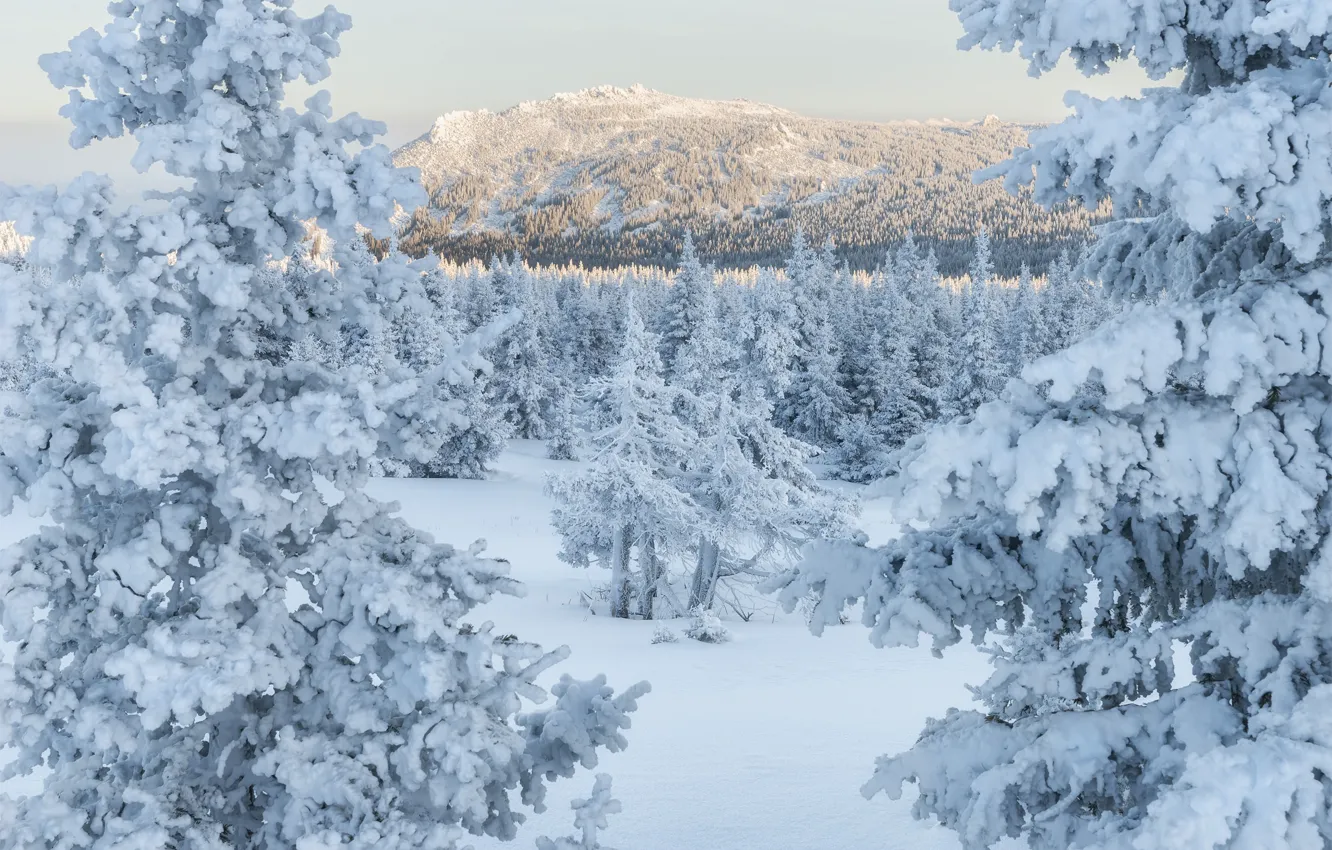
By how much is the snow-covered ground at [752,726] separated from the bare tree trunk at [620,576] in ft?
3.18

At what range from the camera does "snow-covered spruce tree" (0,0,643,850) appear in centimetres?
437

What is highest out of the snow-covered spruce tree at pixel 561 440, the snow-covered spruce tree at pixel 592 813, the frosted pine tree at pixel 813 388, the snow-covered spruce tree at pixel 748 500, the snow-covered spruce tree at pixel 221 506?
the snow-covered spruce tree at pixel 221 506

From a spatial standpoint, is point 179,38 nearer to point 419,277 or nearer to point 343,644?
point 419,277

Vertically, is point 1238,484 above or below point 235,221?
below

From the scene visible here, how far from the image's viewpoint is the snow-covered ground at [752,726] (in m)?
8.58

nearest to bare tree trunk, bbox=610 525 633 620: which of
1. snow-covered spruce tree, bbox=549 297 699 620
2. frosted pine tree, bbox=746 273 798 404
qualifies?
snow-covered spruce tree, bbox=549 297 699 620

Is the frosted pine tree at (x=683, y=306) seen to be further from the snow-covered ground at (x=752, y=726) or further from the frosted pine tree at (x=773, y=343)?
the snow-covered ground at (x=752, y=726)

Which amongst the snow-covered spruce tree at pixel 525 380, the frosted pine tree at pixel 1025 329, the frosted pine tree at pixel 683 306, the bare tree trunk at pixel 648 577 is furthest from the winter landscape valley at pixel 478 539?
the frosted pine tree at pixel 1025 329

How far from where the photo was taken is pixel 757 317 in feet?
147

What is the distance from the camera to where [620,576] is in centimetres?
2188

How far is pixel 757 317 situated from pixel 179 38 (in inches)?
1604

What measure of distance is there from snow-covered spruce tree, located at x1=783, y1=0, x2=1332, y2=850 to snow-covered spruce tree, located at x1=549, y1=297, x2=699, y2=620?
16.0 metres

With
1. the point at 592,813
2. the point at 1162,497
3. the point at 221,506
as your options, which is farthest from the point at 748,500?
the point at 1162,497

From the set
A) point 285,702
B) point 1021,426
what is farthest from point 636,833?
point 1021,426
